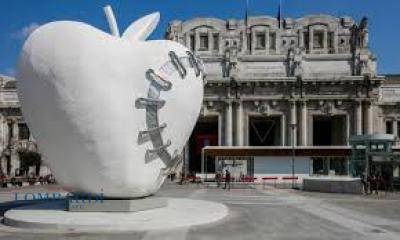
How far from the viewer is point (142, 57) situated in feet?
61.3

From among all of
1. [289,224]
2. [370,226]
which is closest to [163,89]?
[289,224]

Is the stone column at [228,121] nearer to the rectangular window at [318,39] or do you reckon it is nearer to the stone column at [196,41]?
the stone column at [196,41]

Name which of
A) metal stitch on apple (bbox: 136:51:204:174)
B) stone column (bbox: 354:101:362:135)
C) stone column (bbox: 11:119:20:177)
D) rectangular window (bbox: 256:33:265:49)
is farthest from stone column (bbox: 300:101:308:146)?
metal stitch on apple (bbox: 136:51:204:174)

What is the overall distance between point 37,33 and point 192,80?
567 centimetres

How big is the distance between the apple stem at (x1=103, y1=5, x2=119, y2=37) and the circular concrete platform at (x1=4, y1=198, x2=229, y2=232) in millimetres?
6481

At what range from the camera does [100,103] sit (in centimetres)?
1769

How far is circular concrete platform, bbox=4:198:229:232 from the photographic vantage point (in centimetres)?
1661

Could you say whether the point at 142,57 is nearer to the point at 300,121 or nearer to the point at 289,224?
the point at 289,224

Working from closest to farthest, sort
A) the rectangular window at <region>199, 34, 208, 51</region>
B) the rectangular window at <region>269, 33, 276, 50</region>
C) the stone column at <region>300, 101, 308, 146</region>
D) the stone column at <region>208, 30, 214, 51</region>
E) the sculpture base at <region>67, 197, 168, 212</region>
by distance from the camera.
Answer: the sculpture base at <region>67, 197, 168, 212</region>, the stone column at <region>300, 101, 308, 146</region>, the stone column at <region>208, 30, 214, 51</region>, the rectangular window at <region>269, 33, 276, 50</region>, the rectangular window at <region>199, 34, 208, 51</region>

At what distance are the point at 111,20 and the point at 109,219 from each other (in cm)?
726

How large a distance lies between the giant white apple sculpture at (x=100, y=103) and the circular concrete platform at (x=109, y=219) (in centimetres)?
104

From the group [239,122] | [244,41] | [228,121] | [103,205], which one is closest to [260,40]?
[244,41]

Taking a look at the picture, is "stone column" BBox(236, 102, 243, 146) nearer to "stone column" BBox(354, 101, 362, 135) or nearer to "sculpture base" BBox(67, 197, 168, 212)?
"stone column" BBox(354, 101, 362, 135)

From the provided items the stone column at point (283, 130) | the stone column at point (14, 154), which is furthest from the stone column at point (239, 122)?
the stone column at point (14, 154)
